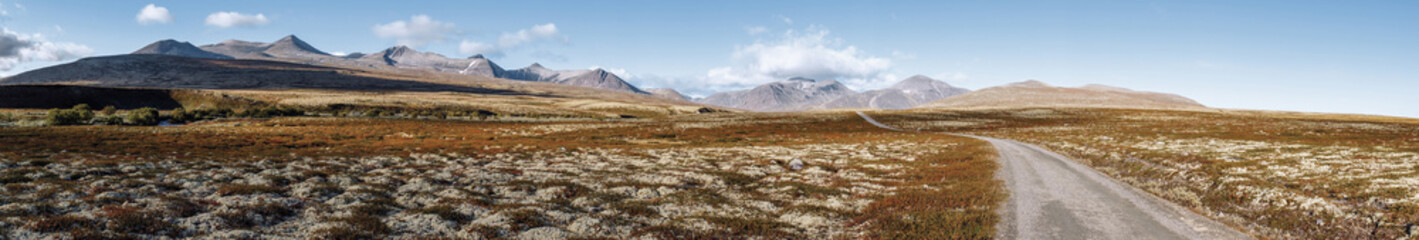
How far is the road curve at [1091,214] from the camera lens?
43.5 ft

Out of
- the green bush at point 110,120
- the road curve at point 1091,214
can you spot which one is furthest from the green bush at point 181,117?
the road curve at point 1091,214

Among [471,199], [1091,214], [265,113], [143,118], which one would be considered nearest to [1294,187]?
[1091,214]

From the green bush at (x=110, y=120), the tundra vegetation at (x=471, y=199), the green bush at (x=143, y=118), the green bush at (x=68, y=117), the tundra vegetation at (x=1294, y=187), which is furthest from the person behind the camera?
the green bush at (x=143, y=118)

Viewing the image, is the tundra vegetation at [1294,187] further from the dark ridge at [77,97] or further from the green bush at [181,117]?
the dark ridge at [77,97]

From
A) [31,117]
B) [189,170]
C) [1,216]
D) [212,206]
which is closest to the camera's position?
[1,216]

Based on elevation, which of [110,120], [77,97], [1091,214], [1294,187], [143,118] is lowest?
[110,120]

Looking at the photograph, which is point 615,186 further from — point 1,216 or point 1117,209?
point 1117,209

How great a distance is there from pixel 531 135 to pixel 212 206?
2219 inches

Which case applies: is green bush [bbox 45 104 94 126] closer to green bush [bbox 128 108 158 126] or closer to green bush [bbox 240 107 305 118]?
green bush [bbox 128 108 158 126]

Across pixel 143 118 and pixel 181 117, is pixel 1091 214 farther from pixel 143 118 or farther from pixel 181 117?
pixel 181 117

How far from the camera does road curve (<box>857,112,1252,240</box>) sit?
1326 cm

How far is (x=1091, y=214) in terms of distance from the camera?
15336 millimetres

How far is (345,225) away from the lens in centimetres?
1252

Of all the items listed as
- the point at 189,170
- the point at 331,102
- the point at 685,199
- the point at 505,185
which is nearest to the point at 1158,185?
the point at 685,199
